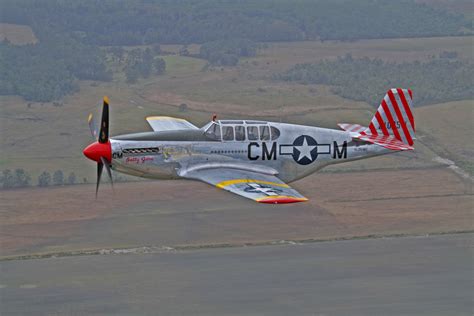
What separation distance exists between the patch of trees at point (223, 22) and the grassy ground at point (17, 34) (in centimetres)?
219

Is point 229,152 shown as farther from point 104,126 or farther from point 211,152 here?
point 104,126

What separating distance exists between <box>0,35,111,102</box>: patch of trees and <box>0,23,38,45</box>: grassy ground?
2.87m

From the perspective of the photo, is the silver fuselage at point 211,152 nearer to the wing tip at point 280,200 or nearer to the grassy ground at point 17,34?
the wing tip at point 280,200

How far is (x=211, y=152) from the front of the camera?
168ft

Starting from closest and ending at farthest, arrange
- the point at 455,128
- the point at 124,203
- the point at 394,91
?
the point at 394,91, the point at 124,203, the point at 455,128

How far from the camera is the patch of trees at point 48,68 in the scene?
431 ft

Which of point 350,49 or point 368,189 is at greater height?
point 350,49

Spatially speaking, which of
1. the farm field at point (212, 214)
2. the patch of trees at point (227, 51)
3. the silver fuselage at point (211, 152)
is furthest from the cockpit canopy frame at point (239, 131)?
the patch of trees at point (227, 51)

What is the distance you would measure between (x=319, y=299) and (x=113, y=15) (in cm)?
13496

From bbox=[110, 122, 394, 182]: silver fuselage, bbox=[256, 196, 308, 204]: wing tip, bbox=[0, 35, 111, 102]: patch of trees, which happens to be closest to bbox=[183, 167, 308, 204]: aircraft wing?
bbox=[256, 196, 308, 204]: wing tip

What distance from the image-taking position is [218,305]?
61.8 meters

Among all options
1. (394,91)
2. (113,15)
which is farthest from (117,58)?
(394,91)

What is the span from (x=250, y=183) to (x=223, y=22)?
14146 centimetres

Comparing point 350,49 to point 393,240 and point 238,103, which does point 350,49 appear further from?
point 393,240
